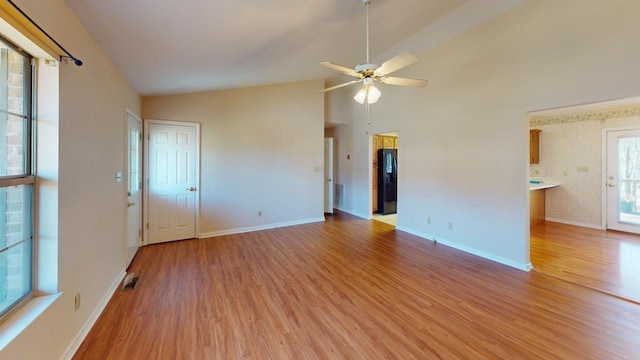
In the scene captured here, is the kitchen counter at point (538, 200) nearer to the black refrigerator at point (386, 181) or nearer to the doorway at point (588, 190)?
the doorway at point (588, 190)

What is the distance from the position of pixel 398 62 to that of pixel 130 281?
3.62 m

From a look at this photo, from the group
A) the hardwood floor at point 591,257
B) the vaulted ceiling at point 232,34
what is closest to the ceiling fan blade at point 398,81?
the vaulted ceiling at point 232,34

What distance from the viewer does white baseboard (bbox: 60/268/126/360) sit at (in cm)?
166

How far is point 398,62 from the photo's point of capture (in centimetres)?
212

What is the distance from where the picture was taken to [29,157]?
1475 mm

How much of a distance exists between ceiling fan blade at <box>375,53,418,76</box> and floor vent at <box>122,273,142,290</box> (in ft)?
11.2

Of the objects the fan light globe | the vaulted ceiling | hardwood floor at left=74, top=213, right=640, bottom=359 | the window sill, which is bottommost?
hardwood floor at left=74, top=213, right=640, bottom=359

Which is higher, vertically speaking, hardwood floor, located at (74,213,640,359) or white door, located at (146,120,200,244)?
white door, located at (146,120,200,244)

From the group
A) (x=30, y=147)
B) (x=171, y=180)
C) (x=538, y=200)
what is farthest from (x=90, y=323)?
(x=538, y=200)

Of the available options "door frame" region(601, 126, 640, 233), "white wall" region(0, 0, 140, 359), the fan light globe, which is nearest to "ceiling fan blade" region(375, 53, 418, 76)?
the fan light globe

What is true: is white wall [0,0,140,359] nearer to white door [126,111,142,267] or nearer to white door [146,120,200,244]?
white door [126,111,142,267]

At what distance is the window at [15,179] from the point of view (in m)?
1.31

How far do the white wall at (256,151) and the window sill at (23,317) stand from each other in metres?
2.99

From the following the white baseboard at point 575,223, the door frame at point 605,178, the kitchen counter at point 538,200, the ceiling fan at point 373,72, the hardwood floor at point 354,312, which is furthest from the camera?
the kitchen counter at point 538,200
